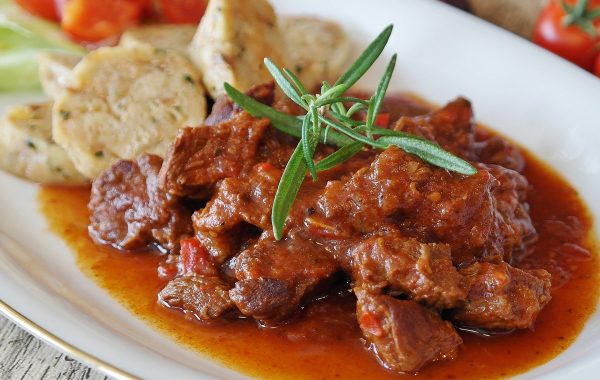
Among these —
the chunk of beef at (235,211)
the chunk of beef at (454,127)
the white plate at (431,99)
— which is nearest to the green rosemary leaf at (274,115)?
the chunk of beef at (235,211)

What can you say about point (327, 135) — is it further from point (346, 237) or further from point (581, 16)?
point (581, 16)

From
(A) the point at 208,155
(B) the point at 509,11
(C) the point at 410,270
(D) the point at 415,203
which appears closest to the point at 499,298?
(C) the point at 410,270

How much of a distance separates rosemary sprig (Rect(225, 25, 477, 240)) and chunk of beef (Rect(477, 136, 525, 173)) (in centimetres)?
130

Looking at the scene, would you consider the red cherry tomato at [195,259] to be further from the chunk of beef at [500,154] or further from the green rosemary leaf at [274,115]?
the chunk of beef at [500,154]

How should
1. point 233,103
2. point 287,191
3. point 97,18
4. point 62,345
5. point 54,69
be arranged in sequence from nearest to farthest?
point 62,345, point 287,191, point 233,103, point 54,69, point 97,18

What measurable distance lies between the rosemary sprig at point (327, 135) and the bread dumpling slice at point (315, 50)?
1703 mm

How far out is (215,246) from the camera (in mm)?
4152

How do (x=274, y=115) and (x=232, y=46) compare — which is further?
(x=232, y=46)

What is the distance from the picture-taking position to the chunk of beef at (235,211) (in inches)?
158

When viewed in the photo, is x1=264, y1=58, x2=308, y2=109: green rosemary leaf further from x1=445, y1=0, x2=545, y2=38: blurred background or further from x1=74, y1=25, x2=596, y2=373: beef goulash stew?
x1=445, y1=0, x2=545, y2=38: blurred background

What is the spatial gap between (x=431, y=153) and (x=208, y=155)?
4.03 ft

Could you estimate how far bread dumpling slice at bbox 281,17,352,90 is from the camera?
6.17m

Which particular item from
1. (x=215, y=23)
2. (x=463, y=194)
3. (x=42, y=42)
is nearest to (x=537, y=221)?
(x=463, y=194)

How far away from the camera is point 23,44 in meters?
6.41
